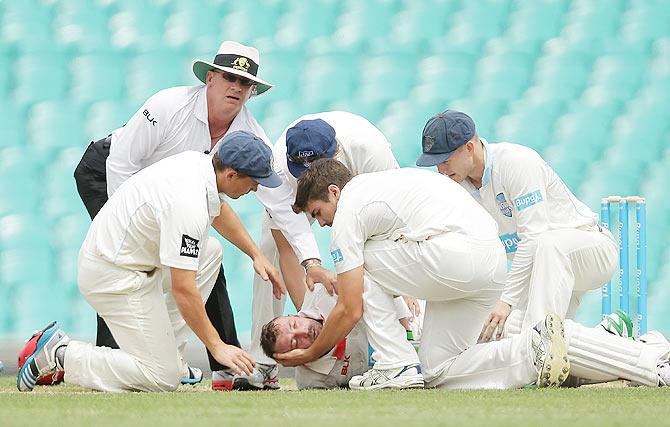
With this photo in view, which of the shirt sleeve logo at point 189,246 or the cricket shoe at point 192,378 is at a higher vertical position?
the shirt sleeve logo at point 189,246

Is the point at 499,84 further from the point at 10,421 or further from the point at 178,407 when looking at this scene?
the point at 10,421

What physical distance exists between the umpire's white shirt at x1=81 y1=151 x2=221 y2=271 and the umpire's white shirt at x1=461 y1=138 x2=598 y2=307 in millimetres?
1039

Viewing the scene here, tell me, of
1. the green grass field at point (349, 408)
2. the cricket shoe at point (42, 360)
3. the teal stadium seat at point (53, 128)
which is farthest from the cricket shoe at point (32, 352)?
the teal stadium seat at point (53, 128)

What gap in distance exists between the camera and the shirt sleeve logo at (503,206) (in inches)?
169

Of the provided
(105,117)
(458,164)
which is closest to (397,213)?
(458,164)

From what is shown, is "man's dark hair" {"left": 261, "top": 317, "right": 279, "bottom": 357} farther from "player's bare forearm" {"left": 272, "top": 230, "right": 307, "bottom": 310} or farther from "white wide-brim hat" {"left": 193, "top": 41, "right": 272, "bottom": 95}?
"white wide-brim hat" {"left": 193, "top": 41, "right": 272, "bottom": 95}

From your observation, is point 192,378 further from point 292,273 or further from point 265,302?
point 292,273

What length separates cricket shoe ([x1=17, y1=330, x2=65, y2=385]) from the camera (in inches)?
160

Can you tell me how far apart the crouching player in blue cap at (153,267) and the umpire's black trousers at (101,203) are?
30 centimetres

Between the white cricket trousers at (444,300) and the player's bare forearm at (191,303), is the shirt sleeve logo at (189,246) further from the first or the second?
the white cricket trousers at (444,300)

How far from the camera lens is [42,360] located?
402 centimetres

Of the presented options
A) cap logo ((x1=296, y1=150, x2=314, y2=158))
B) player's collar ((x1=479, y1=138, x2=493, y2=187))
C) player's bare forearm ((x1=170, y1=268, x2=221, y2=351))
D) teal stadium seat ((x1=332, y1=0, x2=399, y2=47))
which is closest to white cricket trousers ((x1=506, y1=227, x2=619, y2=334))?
player's collar ((x1=479, y1=138, x2=493, y2=187))

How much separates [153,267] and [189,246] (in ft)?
1.11


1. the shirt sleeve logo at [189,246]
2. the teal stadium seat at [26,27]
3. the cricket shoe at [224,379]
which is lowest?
the cricket shoe at [224,379]
